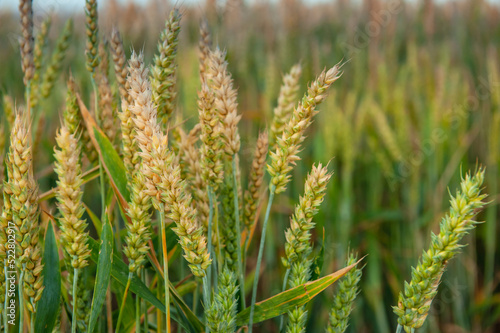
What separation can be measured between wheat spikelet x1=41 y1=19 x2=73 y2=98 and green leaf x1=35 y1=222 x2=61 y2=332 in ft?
1.55

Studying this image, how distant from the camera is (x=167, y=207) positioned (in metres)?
0.55

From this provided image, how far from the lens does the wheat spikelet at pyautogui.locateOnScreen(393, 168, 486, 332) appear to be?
522 mm

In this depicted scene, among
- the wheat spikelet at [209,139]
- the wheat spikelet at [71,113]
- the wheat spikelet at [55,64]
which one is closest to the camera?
the wheat spikelet at [209,139]

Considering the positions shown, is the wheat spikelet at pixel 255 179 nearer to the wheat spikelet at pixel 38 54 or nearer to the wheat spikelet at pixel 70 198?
the wheat spikelet at pixel 70 198

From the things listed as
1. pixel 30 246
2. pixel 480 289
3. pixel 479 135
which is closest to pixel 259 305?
pixel 30 246

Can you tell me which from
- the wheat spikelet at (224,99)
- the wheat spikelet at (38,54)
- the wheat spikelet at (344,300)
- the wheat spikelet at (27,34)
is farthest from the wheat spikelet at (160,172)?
the wheat spikelet at (38,54)

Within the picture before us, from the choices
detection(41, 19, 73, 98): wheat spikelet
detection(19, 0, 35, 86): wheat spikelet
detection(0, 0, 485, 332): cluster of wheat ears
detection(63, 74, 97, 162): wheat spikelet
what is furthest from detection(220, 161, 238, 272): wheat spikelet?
detection(41, 19, 73, 98): wheat spikelet

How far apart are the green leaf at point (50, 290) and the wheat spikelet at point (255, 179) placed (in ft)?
0.95

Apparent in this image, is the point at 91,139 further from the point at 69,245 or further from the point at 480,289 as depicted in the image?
the point at 480,289

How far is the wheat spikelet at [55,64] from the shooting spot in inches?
40.7

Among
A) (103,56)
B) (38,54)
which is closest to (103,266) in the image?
(103,56)

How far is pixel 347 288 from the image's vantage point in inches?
25.1

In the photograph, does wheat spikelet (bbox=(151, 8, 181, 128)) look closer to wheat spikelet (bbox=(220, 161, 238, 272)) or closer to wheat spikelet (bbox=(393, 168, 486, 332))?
wheat spikelet (bbox=(220, 161, 238, 272))

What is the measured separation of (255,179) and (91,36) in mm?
362
